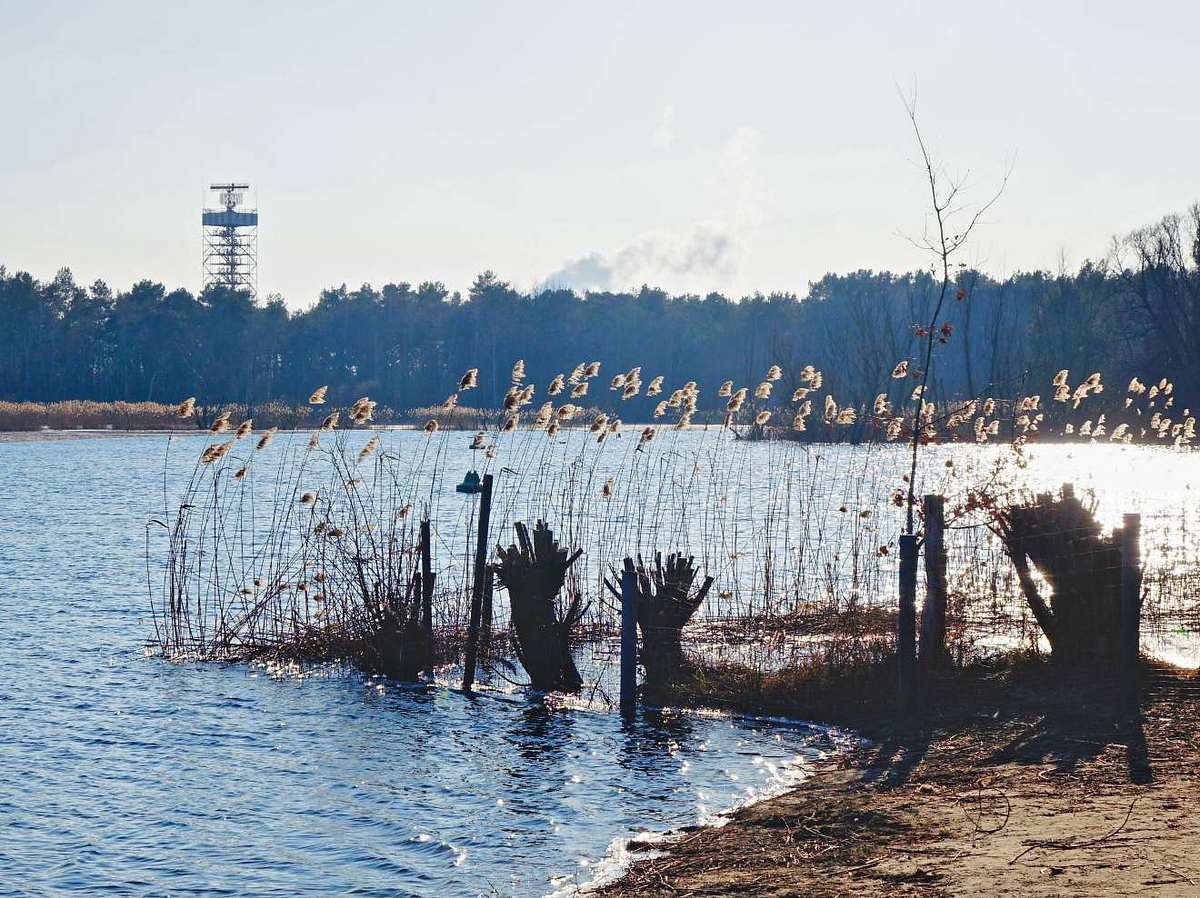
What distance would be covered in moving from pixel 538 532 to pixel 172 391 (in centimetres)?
8884

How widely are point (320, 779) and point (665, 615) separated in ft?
12.9

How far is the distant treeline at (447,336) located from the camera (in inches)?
3209

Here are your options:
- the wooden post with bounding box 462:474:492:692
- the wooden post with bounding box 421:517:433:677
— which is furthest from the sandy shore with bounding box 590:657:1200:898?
the wooden post with bounding box 421:517:433:677

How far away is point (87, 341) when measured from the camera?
101312 millimetres

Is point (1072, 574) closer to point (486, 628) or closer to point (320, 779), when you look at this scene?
point (486, 628)

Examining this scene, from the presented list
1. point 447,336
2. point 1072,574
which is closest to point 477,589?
point 1072,574

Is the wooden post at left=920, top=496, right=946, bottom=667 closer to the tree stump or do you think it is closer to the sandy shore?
the sandy shore

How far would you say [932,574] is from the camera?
11688 millimetres

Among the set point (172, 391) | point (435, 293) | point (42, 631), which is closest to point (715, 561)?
point (42, 631)

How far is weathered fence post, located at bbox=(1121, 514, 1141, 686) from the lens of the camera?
11031 mm

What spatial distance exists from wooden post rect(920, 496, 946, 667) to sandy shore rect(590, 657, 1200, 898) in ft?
2.16

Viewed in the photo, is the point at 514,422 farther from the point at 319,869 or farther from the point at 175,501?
the point at 175,501

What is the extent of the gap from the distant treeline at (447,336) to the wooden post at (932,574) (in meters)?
61.0

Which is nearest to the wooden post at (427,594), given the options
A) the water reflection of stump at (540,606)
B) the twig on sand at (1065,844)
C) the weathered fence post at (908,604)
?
the water reflection of stump at (540,606)
